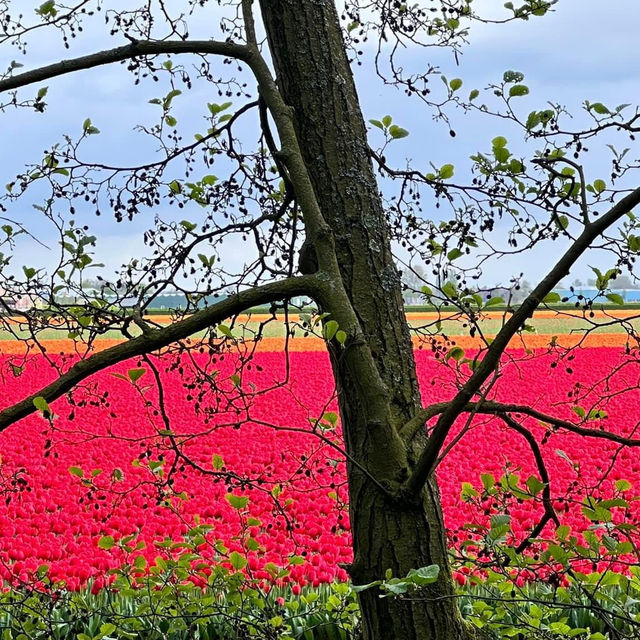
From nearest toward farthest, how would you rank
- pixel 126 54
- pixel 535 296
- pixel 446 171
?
pixel 535 296
pixel 126 54
pixel 446 171

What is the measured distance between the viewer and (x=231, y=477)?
120 inches

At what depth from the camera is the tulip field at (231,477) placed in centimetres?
304

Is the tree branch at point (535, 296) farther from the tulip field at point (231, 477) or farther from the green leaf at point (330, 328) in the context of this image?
the tulip field at point (231, 477)

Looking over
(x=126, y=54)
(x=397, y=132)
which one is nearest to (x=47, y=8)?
(x=126, y=54)

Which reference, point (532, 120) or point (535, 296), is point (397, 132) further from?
point (535, 296)

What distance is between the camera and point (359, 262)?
2.46m

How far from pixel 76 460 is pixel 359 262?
20.8 feet

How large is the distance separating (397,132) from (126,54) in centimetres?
96

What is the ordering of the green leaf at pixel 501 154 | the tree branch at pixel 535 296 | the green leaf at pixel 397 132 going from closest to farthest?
the tree branch at pixel 535 296 < the green leaf at pixel 501 154 < the green leaf at pixel 397 132

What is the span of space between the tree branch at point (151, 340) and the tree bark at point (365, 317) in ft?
0.81

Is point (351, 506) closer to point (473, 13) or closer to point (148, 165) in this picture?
point (148, 165)

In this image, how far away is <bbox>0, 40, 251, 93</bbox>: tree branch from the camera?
8.38ft

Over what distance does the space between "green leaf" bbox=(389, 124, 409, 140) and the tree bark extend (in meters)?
0.27

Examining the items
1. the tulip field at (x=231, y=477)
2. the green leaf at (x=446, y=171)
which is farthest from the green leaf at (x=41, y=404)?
the green leaf at (x=446, y=171)
